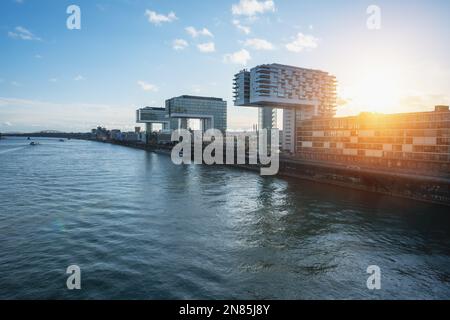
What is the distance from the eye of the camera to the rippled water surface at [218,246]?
21312 millimetres

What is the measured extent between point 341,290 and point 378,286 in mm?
2924

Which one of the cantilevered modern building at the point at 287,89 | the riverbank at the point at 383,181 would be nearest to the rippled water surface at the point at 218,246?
the riverbank at the point at 383,181

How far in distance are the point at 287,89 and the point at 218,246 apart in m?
126

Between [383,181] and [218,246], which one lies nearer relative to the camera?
[218,246]

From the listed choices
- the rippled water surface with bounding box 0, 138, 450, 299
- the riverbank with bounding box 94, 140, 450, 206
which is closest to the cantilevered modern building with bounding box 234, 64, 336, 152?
the riverbank with bounding box 94, 140, 450, 206

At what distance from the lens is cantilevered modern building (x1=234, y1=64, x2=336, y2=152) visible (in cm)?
13975

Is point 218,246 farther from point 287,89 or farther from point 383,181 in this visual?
point 287,89

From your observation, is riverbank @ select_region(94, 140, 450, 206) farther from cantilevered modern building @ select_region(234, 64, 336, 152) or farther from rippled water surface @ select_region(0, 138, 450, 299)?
cantilevered modern building @ select_region(234, 64, 336, 152)

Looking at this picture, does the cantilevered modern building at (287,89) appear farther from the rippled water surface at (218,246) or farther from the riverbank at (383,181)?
the rippled water surface at (218,246)

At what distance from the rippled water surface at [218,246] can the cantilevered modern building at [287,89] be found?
302 ft

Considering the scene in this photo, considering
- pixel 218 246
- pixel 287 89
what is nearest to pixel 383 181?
pixel 218 246

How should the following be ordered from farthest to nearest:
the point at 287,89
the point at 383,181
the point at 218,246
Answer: the point at 287,89 → the point at 383,181 → the point at 218,246

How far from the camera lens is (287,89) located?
145 metres
